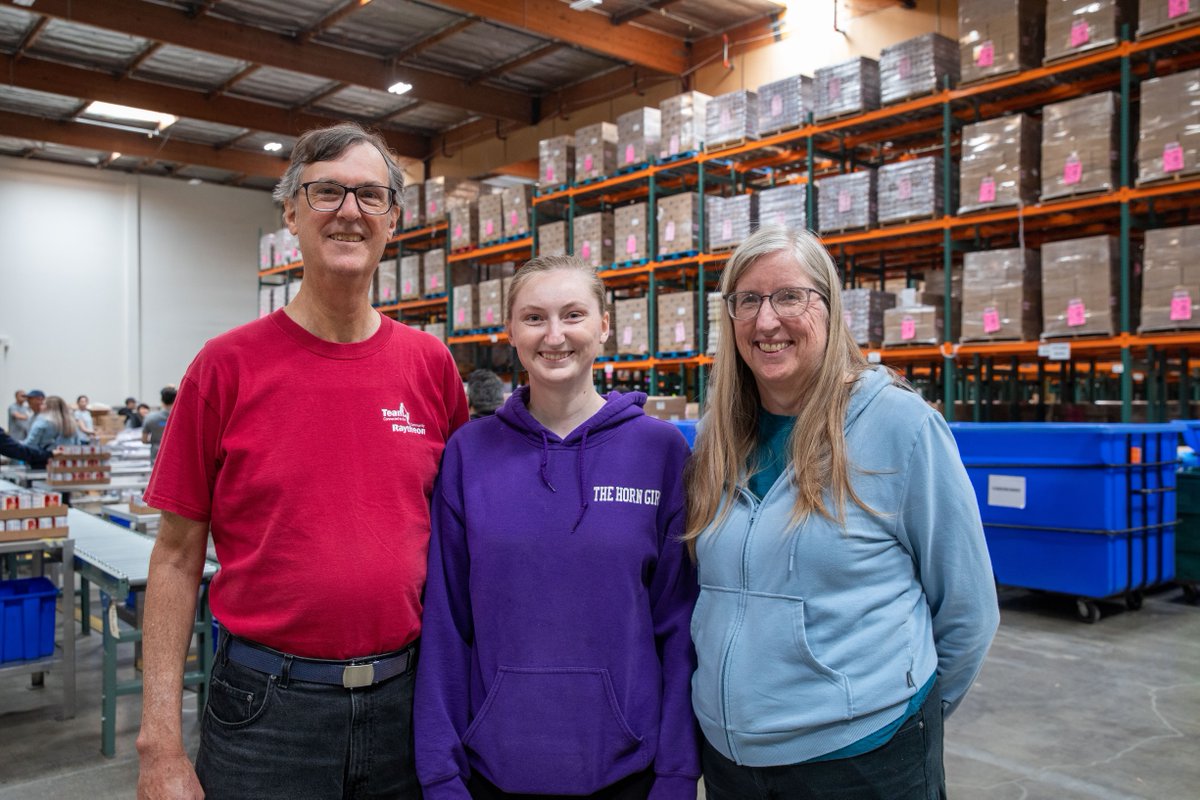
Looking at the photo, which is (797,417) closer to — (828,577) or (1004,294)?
(828,577)

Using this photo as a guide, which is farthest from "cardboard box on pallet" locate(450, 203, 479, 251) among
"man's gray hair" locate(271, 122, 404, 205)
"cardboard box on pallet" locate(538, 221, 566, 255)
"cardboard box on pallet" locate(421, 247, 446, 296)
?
"man's gray hair" locate(271, 122, 404, 205)

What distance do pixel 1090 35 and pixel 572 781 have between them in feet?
25.4

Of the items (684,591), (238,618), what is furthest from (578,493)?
(238,618)

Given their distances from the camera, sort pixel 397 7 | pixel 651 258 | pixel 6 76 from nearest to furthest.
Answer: pixel 651 258
pixel 397 7
pixel 6 76

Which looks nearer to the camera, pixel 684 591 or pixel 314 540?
pixel 314 540

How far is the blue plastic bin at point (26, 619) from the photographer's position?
480 cm

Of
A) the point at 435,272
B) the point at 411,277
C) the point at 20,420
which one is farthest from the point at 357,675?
the point at 20,420

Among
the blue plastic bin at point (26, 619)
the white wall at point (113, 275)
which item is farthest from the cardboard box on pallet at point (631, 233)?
the white wall at point (113, 275)

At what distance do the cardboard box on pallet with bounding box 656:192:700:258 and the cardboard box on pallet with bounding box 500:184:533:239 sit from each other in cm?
250

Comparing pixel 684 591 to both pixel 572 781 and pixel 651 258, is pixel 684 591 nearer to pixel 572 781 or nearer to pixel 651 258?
pixel 572 781

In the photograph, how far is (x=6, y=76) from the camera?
14.4 meters

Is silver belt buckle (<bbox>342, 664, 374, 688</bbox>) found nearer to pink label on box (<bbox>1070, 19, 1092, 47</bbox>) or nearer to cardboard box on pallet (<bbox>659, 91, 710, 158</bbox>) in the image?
pink label on box (<bbox>1070, 19, 1092, 47</bbox>)

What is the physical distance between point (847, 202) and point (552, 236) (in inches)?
168

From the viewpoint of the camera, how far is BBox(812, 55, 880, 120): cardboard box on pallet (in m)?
8.75
